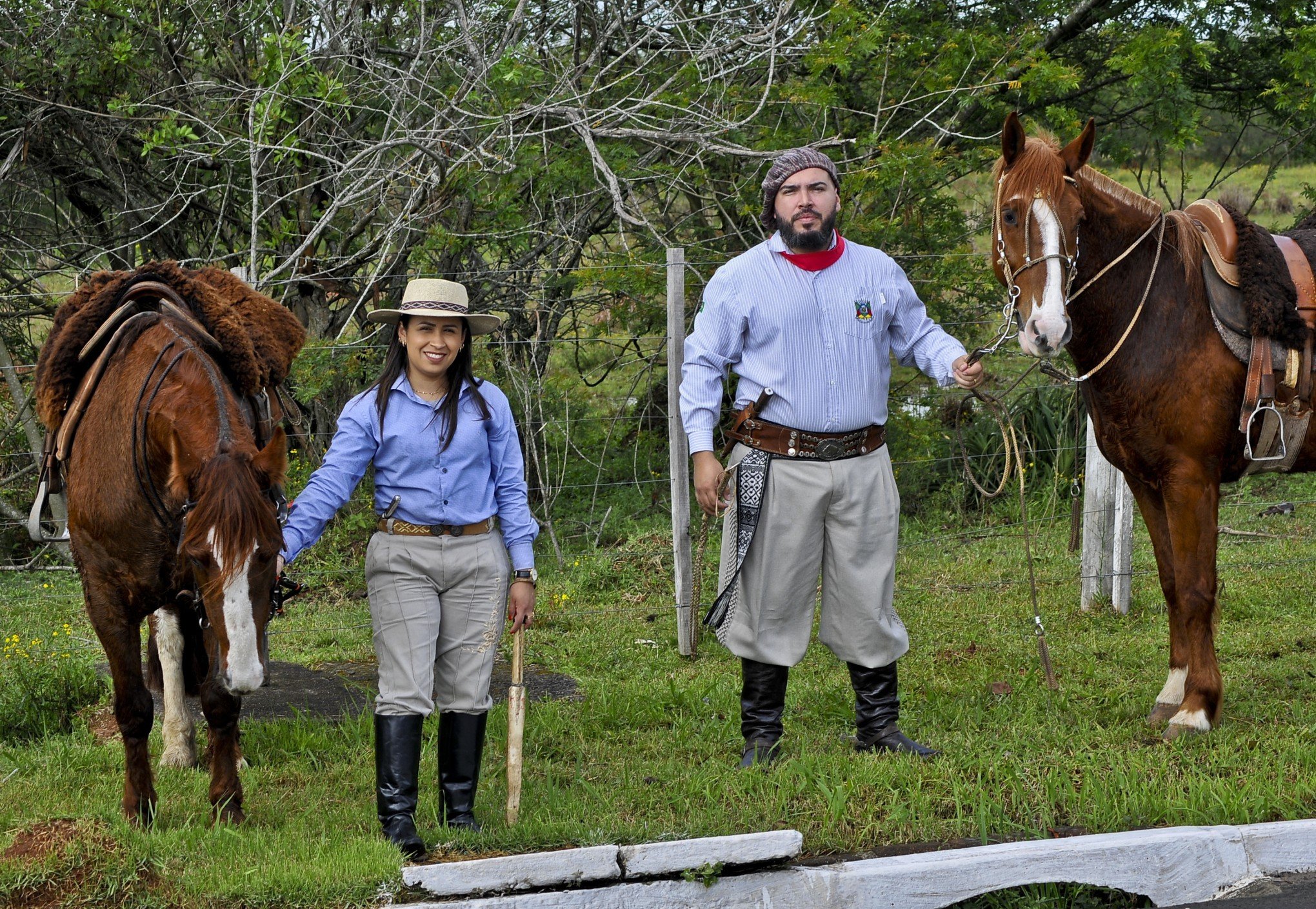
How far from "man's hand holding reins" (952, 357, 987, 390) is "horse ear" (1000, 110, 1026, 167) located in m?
0.84

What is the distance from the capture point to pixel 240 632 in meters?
3.46

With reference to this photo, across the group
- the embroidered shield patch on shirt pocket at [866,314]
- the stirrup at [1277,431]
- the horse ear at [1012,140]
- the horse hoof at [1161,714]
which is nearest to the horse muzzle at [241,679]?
the embroidered shield patch on shirt pocket at [866,314]

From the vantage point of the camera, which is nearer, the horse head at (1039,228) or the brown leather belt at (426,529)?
the brown leather belt at (426,529)

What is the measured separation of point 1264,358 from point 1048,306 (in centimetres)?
96

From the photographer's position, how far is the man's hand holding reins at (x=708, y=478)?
4410mm

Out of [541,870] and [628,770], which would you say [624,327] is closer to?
[628,770]

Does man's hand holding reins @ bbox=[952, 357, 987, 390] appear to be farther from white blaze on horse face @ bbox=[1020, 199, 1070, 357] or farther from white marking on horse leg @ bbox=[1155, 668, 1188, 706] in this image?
white marking on horse leg @ bbox=[1155, 668, 1188, 706]

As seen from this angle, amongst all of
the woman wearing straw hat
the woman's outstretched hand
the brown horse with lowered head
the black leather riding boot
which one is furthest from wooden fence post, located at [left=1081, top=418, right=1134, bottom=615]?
the brown horse with lowered head

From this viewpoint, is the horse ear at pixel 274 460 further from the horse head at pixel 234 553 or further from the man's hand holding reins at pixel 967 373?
the man's hand holding reins at pixel 967 373

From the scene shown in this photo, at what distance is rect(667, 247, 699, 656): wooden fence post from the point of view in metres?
6.47

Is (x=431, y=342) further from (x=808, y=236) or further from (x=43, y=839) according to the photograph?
(x=43, y=839)

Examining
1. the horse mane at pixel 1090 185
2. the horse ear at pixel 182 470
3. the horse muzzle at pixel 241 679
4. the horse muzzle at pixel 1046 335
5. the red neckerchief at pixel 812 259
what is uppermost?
the horse mane at pixel 1090 185

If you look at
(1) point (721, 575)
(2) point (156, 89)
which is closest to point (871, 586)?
(1) point (721, 575)

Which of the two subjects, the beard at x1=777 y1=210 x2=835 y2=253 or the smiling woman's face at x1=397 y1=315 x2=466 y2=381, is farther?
the beard at x1=777 y1=210 x2=835 y2=253
